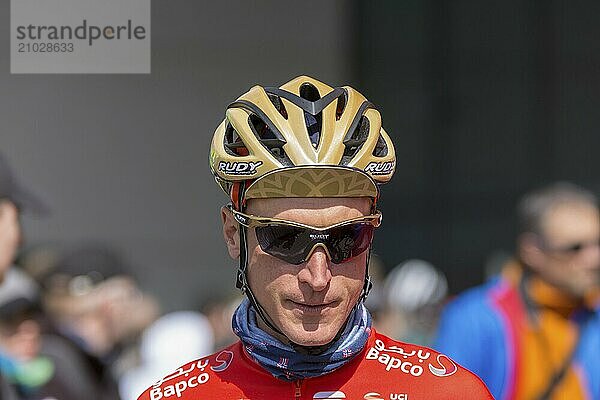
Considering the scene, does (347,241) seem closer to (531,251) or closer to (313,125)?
(313,125)

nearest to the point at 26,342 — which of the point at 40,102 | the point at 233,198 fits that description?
the point at 233,198

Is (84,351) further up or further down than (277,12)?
further down

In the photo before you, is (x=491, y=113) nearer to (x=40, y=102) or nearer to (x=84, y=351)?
(x=40, y=102)

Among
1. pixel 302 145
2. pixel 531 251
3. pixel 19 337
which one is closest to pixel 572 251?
pixel 531 251

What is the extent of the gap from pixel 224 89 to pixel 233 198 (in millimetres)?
6413

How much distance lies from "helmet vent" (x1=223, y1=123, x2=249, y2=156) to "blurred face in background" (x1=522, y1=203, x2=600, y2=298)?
10.7 feet

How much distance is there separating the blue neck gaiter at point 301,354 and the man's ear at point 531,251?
3190 mm

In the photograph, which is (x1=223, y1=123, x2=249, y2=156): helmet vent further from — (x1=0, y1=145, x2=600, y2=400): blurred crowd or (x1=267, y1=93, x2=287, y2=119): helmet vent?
(x1=0, y1=145, x2=600, y2=400): blurred crowd

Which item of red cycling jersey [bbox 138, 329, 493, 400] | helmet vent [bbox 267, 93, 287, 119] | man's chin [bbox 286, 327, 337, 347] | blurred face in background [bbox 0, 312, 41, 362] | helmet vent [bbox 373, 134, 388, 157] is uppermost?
helmet vent [bbox 267, 93, 287, 119]

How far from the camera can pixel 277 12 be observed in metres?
8.97

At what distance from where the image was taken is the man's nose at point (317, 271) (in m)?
2.46

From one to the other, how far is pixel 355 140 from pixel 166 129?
6832mm

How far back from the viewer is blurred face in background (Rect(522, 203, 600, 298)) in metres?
5.64

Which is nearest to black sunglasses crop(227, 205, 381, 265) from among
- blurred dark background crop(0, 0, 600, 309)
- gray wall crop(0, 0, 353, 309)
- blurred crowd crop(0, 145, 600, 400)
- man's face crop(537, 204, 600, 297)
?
blurred crowd crop(0, 145, 600, 400)
